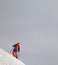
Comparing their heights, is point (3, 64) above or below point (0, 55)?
below

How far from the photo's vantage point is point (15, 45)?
1905 inches

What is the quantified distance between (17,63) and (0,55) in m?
2.62

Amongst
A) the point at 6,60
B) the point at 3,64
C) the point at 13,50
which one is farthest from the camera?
the point at 13,50

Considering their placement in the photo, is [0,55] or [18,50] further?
[18,50]

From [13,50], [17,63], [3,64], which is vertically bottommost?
[3,64]

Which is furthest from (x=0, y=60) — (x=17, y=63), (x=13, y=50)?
(x=13, y=50)

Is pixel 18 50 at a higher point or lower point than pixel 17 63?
higher

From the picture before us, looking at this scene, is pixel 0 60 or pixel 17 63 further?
pixel 17 63

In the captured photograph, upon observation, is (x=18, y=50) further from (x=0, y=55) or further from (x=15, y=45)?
(x=0, y=55)

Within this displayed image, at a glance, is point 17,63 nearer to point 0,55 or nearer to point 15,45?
point 0,55

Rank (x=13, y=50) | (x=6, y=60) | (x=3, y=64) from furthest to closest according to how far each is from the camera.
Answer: (x=13, y=50), (x=6, y=60), (x=3, y=64)

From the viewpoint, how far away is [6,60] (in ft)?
105

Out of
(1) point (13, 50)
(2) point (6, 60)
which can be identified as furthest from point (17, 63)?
(1) point (13, 50)

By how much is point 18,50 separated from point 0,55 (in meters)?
14.8
